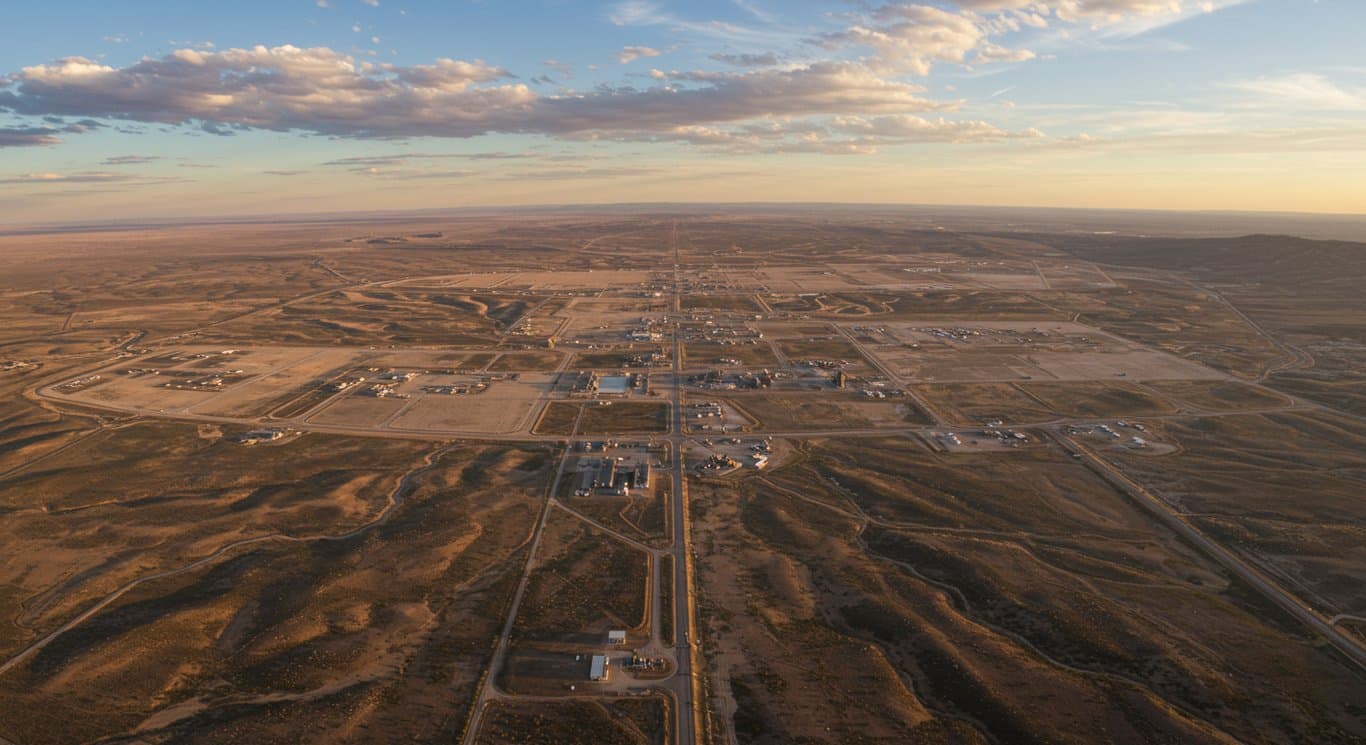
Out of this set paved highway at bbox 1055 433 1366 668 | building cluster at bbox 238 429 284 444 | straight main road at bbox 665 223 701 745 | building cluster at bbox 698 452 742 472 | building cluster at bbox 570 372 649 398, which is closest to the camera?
straight main road at bbox 665 223 701 745

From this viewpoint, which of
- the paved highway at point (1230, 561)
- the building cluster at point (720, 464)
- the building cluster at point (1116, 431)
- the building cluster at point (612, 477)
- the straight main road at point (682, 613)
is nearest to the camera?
the straight main road at point (682, 613)

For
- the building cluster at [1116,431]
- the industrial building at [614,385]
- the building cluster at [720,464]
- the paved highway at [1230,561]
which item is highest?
the industrial building at [614,385]

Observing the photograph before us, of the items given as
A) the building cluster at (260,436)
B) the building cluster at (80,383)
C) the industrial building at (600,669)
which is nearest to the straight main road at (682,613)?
the industrial building at (600,669)

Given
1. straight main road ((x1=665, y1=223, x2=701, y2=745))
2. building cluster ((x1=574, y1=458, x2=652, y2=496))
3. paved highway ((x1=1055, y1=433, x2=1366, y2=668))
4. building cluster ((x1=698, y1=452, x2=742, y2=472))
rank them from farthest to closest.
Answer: building cluster ((x1=698, y1=452, x2=742, y2=472))
building cluster ((x1=574, y1=458, x2=652, y2=496))
paved highway ((x1=1055, y1=433, x2=1366, y2=668))
straight main road ((x1=665, y1=223, x2=701, y2=745))

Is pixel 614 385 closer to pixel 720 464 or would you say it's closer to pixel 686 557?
pixel 720 464

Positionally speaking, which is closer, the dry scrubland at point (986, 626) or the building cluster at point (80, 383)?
the dry scrubland at point (986, 626)

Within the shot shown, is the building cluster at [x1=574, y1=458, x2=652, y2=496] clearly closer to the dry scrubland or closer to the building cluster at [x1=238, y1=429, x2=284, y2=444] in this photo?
the dry scrubland

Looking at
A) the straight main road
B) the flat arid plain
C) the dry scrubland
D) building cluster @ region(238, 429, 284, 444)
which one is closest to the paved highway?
the flat arid plain

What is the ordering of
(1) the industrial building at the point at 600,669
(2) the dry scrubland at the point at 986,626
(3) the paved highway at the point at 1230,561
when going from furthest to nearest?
(3) the paved highway at the point at 1230,561, (1) the industrial building at the point at 600,669, (2) the dry scrubland at the point at 986,626

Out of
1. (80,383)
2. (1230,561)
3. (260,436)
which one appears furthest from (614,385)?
(80,383)

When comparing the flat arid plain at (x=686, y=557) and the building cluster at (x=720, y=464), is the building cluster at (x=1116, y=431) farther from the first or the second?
the building cluster at (x=720, y=464)
